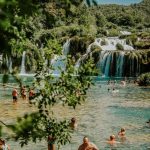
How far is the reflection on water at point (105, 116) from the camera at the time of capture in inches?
844

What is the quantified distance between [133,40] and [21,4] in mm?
75566

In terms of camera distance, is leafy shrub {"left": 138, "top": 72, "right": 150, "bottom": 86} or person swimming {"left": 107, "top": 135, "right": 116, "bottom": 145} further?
leafy shrub {"left": 138, "top": 72, "right": 150, "bottom": 86}

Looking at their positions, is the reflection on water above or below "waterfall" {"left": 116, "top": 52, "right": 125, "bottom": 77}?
below

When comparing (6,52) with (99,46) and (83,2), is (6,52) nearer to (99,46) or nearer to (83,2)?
(83,2)

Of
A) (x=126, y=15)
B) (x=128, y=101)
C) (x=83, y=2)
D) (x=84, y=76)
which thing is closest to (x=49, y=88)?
(x=84, y=76)

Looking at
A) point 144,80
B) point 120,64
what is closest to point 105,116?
point 144,80

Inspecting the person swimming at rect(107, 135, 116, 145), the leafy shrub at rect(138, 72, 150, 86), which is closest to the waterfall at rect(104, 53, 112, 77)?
the leafy shrub at rect(138, 72, 150, 86)

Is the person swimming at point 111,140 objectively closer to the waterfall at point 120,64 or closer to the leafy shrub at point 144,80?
the leafy shrub at point 144,80

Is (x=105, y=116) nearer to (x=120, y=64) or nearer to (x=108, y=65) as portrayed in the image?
(x=120, y=64)

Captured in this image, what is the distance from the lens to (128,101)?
128 feet

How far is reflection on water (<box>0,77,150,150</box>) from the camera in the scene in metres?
21.4

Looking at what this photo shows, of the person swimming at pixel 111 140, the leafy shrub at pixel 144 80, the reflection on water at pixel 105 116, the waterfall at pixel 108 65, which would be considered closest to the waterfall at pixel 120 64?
the waterfall at pixel 108 65

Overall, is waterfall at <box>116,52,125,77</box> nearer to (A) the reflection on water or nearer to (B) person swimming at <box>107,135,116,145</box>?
(A) the reflection on water

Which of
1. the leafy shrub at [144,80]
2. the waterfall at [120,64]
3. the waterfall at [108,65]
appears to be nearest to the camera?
A: the leafy shrub at [144,80]
